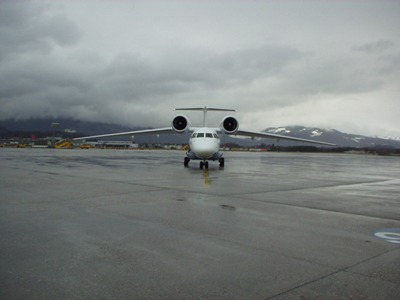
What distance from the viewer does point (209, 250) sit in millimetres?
4848

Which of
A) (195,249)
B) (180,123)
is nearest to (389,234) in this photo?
(195,249)

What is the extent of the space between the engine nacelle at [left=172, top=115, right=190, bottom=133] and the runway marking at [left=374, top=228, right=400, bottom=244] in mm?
20583

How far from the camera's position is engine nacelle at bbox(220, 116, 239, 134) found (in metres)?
26.8

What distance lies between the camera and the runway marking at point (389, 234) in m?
5.68

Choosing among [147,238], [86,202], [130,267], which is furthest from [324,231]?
[86,202]

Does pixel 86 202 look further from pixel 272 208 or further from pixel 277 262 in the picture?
pixel 277 262

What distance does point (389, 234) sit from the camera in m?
6.07

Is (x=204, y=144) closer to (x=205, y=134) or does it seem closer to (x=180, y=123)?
A: (x=205, y=134)

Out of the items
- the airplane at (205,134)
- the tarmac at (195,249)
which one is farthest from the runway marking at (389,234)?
the airplane at (205,134)

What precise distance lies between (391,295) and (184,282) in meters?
2.06

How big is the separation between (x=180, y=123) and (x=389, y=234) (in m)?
21.1

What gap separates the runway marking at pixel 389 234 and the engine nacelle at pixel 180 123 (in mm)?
20583

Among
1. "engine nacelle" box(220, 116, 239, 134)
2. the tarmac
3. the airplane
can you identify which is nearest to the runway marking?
the tarmac

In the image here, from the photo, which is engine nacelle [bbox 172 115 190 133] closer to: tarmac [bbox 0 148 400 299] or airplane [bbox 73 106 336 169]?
airplane [bbox 73 106 336 169]
